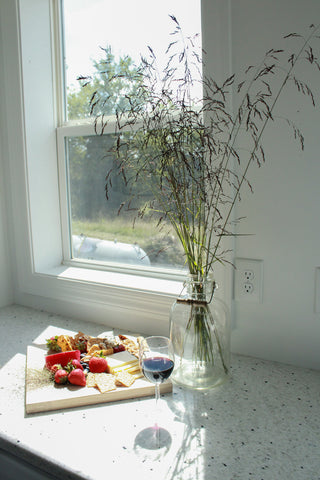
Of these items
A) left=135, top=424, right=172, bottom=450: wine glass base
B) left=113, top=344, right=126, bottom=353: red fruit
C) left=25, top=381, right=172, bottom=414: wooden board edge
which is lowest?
left=135, top=424, right=172, bottom=450: wine glass base

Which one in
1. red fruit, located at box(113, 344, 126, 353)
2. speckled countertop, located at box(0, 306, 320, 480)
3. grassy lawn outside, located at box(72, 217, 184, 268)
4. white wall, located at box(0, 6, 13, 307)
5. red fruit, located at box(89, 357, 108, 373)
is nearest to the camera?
speckled countertop, located at box(0, 306, 320, 480)

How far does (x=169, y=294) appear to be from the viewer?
132cm

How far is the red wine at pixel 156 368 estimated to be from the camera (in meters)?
0.86

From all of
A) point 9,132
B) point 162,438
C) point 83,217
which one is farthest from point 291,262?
point 9,132

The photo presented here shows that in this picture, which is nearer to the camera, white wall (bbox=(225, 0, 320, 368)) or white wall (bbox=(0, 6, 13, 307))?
white wall (bbox=(225, 0, 320, 368))

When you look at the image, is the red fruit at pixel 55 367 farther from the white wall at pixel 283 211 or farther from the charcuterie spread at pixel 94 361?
the white wall at pixel 283 211

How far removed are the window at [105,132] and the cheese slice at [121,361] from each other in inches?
17.0

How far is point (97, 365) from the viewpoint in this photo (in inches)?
42.3

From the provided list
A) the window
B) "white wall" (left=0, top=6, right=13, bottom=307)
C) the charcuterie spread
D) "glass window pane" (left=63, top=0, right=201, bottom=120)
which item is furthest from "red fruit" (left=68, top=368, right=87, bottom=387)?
"glass window pane" (left=63, top=0, right=201, bottom=120)

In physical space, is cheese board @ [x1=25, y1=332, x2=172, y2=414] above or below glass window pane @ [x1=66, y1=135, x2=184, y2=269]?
below

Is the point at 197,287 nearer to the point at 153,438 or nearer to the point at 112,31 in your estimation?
the point at 153,438

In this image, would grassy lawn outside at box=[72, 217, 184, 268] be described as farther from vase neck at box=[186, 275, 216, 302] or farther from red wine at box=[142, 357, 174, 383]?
red wine at box=[142, 357, 174, 383]

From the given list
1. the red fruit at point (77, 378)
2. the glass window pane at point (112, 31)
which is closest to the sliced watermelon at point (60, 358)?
the red fruit at point (77, 378)

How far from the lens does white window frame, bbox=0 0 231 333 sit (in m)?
1.44
